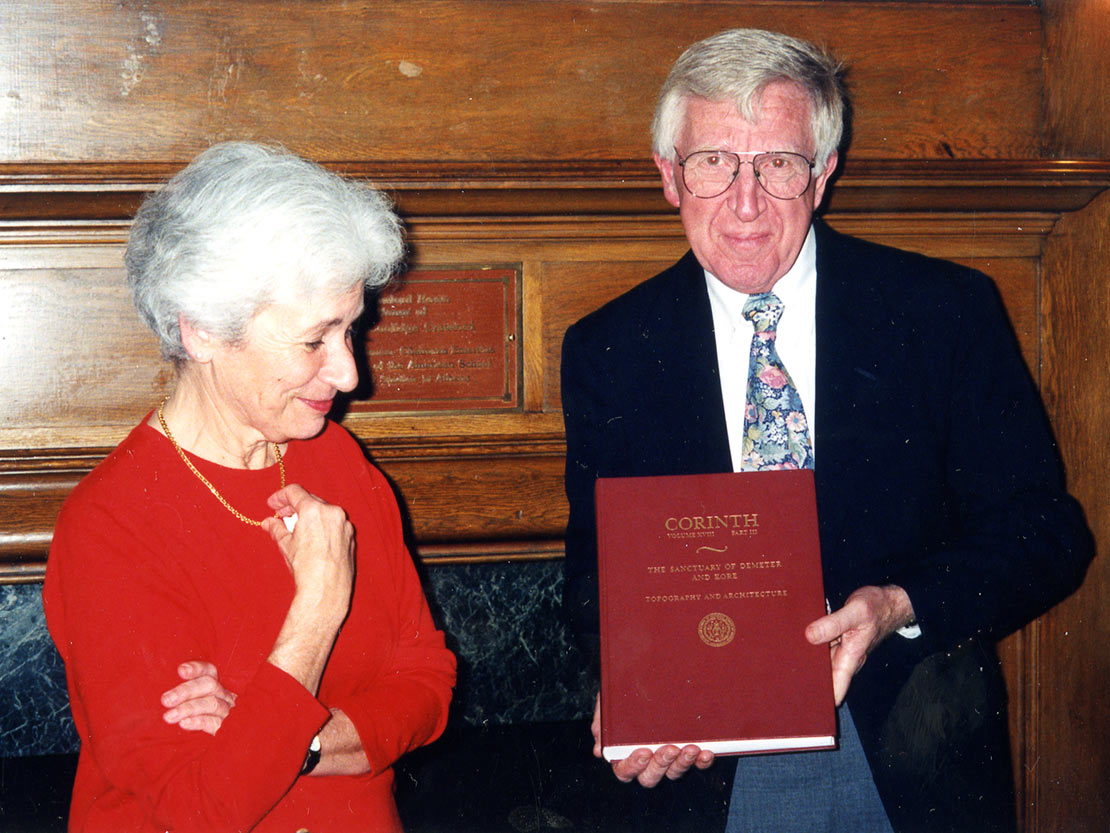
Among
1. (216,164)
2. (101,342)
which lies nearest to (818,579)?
(216,164)

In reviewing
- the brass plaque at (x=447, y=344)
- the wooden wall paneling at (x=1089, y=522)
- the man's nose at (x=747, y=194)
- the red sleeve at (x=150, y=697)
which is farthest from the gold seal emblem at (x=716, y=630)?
the wooden wall paneling at (x=1089, y=522)

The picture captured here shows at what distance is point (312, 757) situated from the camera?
4.74 feet

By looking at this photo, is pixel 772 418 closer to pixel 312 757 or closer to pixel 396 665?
pixel 396 665

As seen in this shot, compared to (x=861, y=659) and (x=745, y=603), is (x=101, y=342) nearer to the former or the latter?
(x=745, y=603)

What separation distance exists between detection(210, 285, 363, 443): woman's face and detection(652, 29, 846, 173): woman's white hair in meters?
0.71

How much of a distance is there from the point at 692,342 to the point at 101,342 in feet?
4.43

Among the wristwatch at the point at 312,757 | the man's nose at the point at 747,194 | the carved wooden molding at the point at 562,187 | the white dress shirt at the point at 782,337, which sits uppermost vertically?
the carved wooden molding at the point at 562,187

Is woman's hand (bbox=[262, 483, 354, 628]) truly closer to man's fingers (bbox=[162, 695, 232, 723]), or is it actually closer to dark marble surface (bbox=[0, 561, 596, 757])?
man's fingers (bbox=[162, 695, 232, 723])

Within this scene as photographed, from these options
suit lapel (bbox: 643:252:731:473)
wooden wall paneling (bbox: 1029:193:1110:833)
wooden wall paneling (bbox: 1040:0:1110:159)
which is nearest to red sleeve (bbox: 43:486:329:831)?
suit lapel (bbox: 643:252:731:473)

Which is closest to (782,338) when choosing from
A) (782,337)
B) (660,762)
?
(782,337)

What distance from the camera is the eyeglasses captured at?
171cm

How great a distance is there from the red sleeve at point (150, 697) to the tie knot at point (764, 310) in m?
0.99

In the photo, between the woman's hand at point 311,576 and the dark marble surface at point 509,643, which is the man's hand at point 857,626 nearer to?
the woman's hand at point 311,576

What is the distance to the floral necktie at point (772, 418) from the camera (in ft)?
5.59
